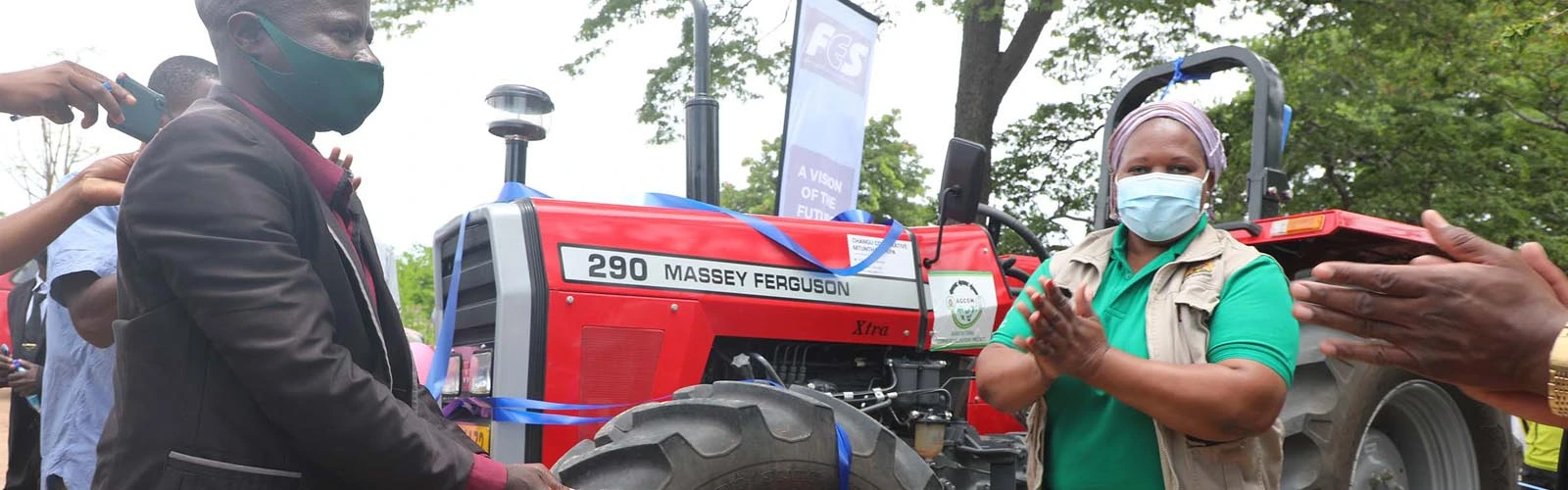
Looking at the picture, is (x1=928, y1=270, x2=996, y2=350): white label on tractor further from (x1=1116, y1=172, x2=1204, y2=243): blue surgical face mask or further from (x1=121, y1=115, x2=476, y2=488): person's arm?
(x1=121, y1=115, x2=476, y2=488): person's arm

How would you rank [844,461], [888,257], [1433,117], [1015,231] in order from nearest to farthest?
[844,461] < [888,257] < [1015,231] < [1433,117]

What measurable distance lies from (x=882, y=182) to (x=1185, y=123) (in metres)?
19.9

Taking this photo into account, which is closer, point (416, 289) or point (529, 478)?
point (529, 478)

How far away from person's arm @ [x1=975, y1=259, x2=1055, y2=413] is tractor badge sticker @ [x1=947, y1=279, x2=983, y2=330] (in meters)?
1.58

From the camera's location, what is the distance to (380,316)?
1621mm

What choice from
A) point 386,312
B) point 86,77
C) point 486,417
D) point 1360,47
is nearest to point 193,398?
point 386,312

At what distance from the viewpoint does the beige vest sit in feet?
6.23

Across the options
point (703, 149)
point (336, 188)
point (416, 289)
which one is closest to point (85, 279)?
point (336, 188)

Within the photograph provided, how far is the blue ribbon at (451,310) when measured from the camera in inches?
133

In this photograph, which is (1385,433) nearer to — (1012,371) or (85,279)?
(1012,371)

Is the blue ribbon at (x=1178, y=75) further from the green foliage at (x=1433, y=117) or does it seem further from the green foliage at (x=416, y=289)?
the green foliage at (x=416, y=289)

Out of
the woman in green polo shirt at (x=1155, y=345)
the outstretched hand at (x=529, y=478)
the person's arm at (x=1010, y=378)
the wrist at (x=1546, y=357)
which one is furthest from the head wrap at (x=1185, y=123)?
the outstretched hand at (x=529, y=478)

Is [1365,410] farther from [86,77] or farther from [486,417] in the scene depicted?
[86,77]

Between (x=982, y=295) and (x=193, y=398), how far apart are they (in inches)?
111
